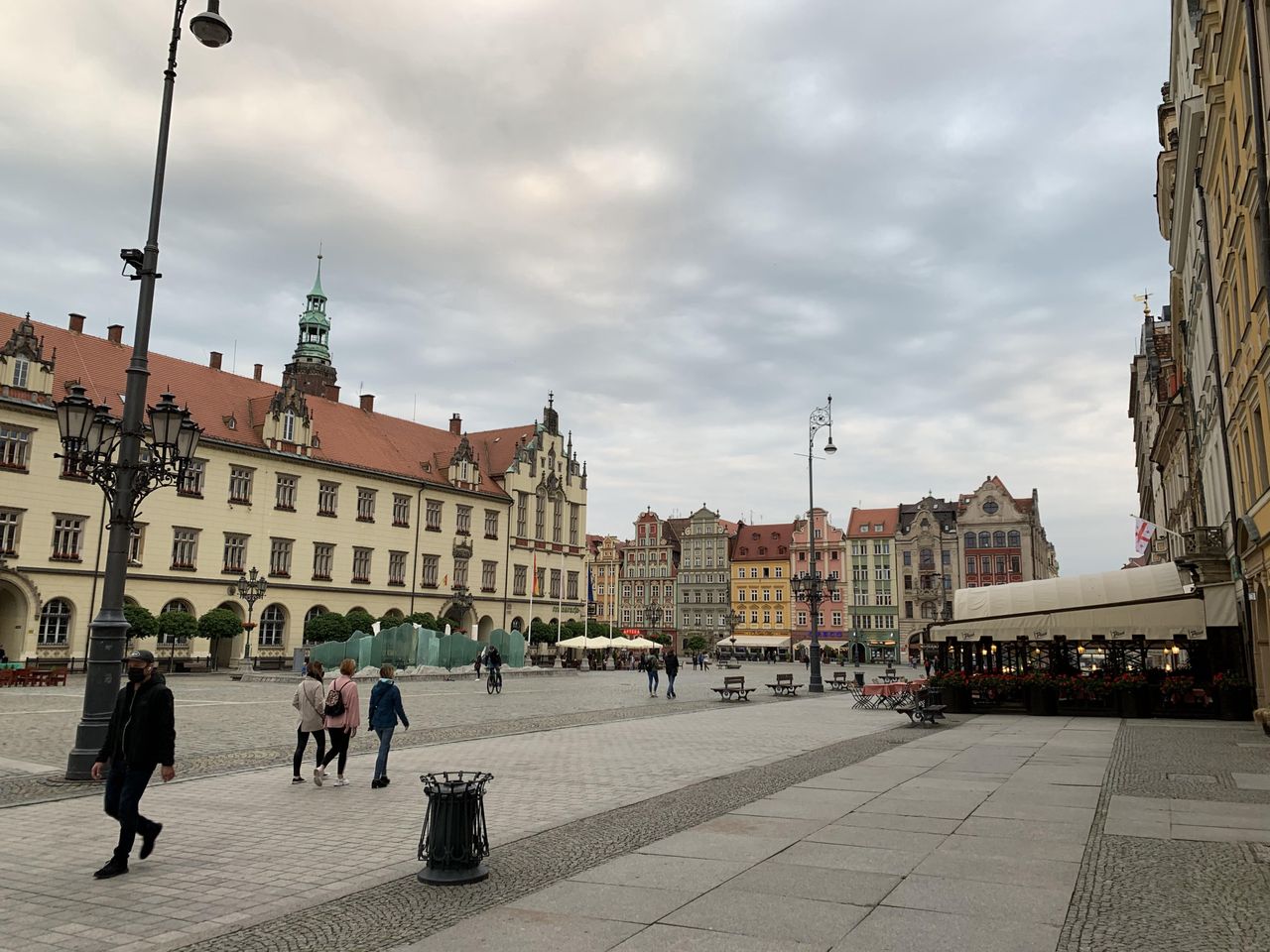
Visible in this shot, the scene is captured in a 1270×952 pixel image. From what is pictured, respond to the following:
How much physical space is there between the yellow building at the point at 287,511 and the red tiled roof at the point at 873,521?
1693 inches

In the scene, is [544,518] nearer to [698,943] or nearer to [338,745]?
[338,745]

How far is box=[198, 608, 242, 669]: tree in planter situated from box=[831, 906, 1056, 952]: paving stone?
46.3 metres

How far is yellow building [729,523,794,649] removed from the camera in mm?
110500

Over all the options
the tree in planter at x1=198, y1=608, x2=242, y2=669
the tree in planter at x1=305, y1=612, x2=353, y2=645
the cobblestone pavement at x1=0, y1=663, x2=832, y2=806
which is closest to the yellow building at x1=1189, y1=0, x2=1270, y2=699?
the cobblestone pavement at x1=0, y1=663, x2=832, y2=806

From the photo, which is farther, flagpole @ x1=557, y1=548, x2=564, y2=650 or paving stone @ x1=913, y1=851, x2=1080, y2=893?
flagpole @ x1=557, y1=548, x2=564, y2=650

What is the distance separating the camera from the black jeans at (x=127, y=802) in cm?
763

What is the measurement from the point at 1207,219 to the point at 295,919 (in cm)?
2772

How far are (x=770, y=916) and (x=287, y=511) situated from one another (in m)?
52.8

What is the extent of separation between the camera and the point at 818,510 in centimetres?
11256

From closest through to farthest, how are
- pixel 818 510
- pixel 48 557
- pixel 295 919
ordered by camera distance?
pixel 295 919 → pixel 48 557 → pixel 818 510

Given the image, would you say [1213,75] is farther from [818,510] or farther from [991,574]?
[818,510]

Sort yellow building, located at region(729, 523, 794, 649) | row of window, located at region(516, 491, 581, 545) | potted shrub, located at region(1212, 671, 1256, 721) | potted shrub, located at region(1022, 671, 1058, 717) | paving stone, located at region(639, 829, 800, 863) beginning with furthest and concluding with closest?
1. yellow building, located at region(729, 523, 794, 649)
2. row of window, located at region(516, 491, 581, 545)
3. potted shrub, located at region(1022, 671, 1058, 717)
4. potted shrub, located at region(1212, 671, 1256, 721)
5. paving stone, located at region(639, 829, 800, 863)

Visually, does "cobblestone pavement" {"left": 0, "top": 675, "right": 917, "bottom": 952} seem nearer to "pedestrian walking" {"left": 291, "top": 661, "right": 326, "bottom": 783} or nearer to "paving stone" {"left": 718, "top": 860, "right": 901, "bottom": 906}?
"pedestrian walking" {"left": 291, "top": 661, "right": 326, "bottom": 783}

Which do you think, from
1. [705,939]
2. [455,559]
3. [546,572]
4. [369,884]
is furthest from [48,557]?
[705,939]
